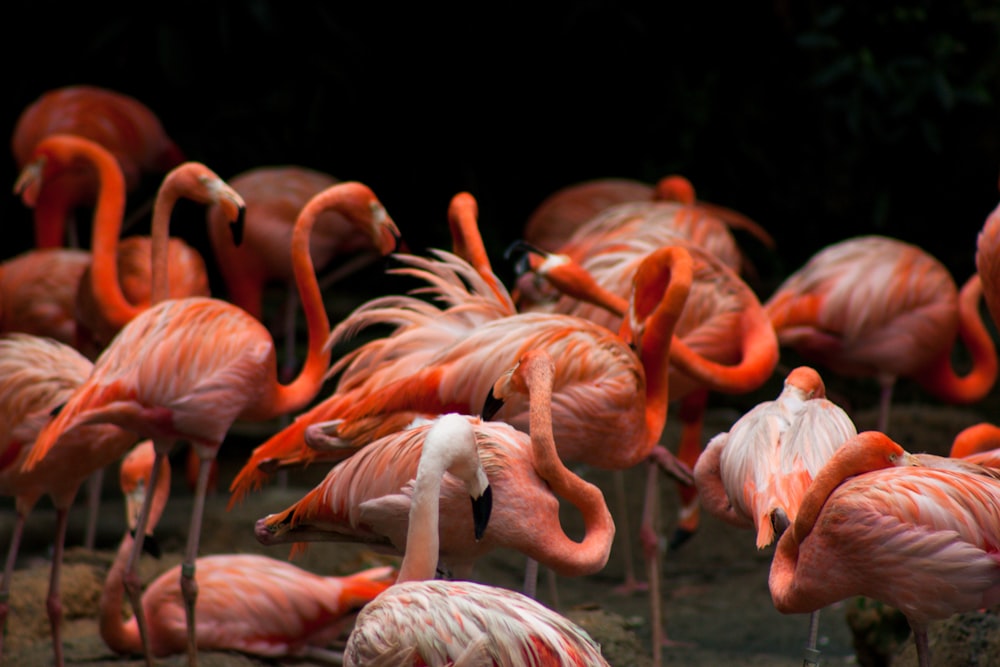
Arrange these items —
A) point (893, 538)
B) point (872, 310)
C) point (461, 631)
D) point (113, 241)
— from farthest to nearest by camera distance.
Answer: point (872, 310)
point (113, 241)
point (893, 538)
point (461, 631)

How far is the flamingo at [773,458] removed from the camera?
295 cm

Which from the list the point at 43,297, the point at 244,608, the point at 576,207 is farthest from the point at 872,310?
the point at 43,297

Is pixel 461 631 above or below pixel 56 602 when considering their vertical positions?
above

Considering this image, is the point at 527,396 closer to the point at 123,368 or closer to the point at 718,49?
the point at 123,368

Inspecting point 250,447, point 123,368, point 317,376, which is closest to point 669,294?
point 317,376

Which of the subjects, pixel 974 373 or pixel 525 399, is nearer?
pixel 525 399

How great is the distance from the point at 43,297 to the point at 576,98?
314 cm

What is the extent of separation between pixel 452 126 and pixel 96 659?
155 inches

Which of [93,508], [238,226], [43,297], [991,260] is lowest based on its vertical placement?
[93,508]

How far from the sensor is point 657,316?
380 centimetres

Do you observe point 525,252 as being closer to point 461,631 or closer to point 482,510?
point 482,510

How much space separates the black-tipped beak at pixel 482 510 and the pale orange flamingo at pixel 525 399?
68 cm

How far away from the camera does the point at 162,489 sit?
426 cm

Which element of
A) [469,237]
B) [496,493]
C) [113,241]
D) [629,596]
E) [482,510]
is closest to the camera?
[482,510]
